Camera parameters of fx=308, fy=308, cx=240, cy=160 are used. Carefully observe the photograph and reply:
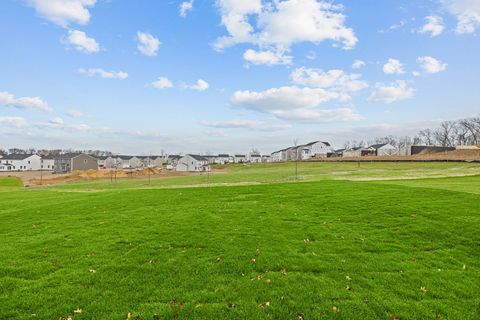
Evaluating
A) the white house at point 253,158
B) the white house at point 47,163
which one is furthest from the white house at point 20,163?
the white house at point 253,158

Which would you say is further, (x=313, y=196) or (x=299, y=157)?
(x=299, y=157)

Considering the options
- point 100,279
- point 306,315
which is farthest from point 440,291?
point 100,279

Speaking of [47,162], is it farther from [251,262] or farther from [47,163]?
[251,262]

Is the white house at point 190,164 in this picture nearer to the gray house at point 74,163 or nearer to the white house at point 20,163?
the gray house at point 74,163

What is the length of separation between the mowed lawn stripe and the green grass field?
1.3 inches

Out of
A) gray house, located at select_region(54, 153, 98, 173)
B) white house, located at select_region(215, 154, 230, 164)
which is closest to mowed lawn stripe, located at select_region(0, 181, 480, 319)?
gray house, located at select_region(54, 153, 98, 173)

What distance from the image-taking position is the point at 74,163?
94.5 m

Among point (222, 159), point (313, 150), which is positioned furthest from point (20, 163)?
point (313, 150)

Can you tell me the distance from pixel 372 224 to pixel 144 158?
152 meters

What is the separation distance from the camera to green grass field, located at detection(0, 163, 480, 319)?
5.92 m

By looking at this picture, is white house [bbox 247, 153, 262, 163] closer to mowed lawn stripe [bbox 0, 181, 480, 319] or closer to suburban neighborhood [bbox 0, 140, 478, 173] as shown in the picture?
suburban neighborhood [bbox 0, 140, 478, 173]

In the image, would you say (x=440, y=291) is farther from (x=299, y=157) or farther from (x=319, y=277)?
(x=299, y=157)

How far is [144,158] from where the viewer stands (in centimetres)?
15450

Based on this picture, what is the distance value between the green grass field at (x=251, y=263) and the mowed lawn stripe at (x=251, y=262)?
0.03 meters
